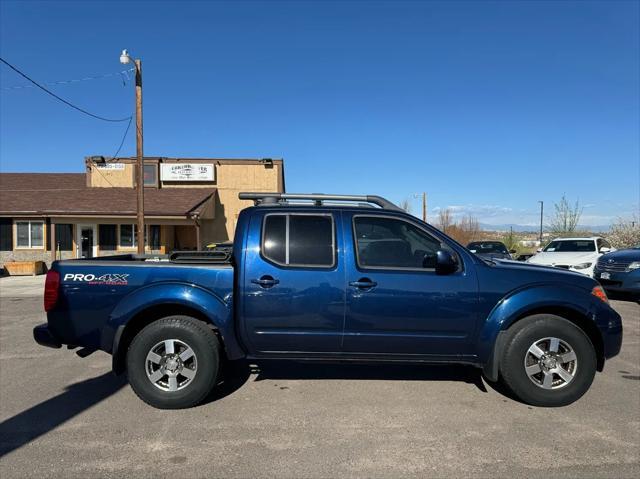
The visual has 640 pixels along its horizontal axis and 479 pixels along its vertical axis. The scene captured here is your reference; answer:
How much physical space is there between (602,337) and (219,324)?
3.55 m

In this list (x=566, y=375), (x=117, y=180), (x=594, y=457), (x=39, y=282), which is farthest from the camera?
(x=117, y=180)

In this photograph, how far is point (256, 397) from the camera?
4.12m

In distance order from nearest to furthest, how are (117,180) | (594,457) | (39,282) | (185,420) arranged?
(594,457)
(185,420)
(39,282)
(117,180)

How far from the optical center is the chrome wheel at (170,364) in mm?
3848

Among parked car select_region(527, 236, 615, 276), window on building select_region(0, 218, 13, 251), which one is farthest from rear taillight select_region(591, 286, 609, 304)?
window on building select_region(0, 218, 13, 251)

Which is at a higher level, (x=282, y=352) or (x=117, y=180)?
(x=117, y=180)

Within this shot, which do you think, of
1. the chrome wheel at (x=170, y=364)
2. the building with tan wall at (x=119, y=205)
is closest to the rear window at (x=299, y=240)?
the chrome wheel at (x=170, y=364)

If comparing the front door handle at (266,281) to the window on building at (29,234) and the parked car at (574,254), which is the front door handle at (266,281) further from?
the window on building at (29,234)

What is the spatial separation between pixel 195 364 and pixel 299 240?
149 cm

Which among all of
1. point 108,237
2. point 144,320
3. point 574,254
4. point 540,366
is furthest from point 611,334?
point 108,237

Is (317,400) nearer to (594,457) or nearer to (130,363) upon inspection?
(130,363)

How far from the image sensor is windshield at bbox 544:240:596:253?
13039 millimetres

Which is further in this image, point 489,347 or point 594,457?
point 489,347

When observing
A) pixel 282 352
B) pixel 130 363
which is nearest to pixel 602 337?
pixel 282 352
